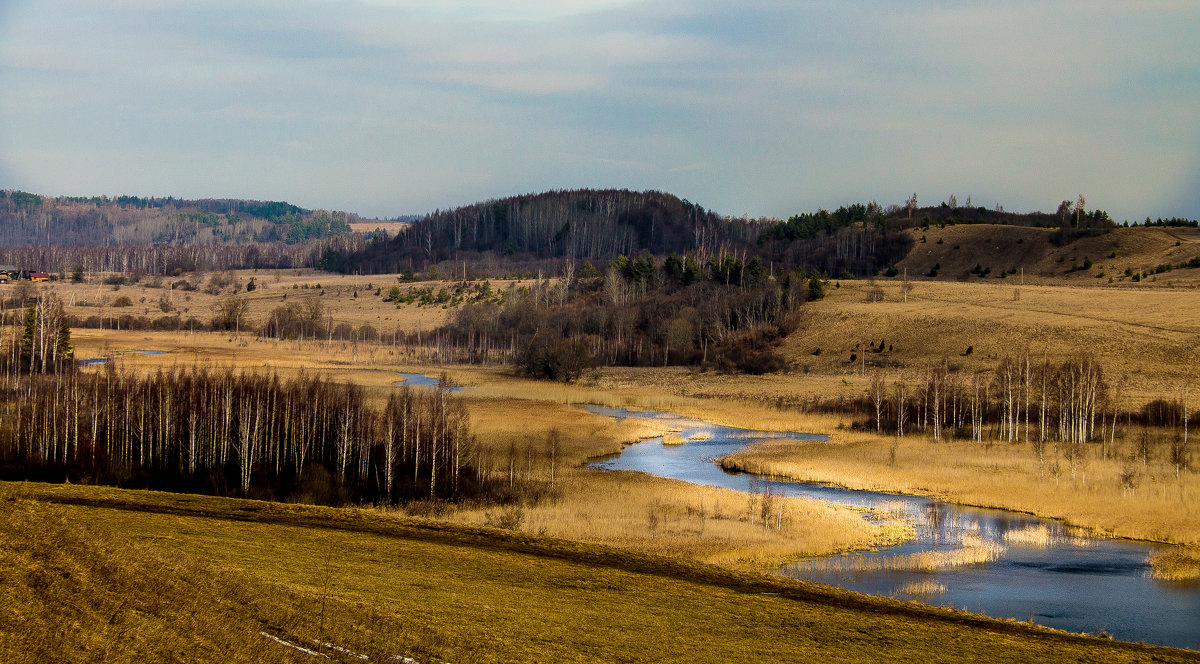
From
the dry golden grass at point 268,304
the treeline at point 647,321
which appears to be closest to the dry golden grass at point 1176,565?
the treeline at point 647,321

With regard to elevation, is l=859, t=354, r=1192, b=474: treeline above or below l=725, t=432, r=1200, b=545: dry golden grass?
above

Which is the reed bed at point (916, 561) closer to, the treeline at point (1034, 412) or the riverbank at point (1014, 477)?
the riverbank at point (1014, 477)

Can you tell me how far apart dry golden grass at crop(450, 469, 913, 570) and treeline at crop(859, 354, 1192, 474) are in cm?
1714

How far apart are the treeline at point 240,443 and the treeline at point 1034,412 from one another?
31.3m

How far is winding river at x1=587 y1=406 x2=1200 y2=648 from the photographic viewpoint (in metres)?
25.9

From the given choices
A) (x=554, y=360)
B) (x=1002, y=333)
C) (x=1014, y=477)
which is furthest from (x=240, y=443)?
(x=1002, y=333)

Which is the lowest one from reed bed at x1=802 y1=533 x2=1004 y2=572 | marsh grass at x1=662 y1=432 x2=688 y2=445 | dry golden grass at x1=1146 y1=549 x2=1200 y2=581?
marsh grass at x1=662 y1=432 x2=688 y2=445

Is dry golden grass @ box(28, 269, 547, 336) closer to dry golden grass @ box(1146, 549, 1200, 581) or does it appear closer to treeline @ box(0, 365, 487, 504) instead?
treeline @ box(0, 365, 487, 504)

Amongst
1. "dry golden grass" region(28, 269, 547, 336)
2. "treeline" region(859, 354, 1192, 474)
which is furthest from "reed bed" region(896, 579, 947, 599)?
"dry golden grass" region(28, 269, 547, 336)

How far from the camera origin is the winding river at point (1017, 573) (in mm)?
25859

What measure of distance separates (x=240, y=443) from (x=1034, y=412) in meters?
49.4

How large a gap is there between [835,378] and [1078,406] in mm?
30612

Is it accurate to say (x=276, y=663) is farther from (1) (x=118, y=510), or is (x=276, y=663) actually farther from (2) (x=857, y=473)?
(2) (x=857, y=473)

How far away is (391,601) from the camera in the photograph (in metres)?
18.8
